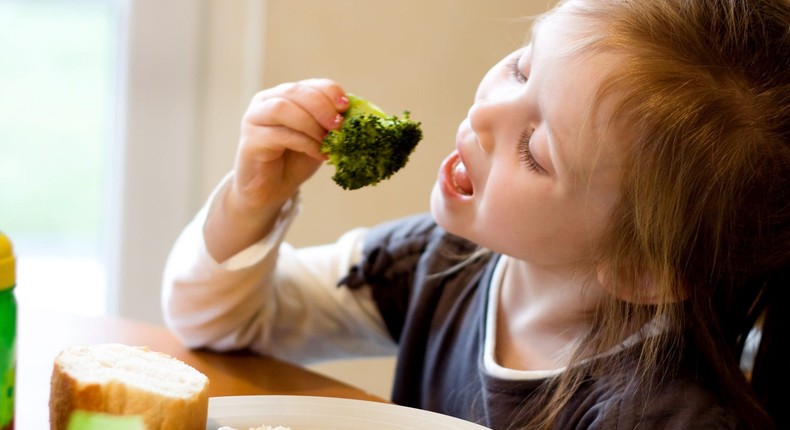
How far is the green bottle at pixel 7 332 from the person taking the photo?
525 mm

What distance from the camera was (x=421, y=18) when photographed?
1838mm

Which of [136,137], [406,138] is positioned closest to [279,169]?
[406,138]

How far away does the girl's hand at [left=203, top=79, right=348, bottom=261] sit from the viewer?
3.43 ft

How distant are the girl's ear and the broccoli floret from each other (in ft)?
0.84

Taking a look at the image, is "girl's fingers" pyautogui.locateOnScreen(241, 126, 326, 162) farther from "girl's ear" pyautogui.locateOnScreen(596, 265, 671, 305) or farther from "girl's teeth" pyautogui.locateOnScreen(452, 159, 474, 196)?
"girl's ear" pyautogui.locateOnScreen(596, 265, 671, 305)

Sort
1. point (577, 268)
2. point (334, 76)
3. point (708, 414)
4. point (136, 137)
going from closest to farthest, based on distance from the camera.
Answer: point (708, 414), point (577, 268), point (334, 76), point (136, 137)

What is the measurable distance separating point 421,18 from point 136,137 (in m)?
0.68

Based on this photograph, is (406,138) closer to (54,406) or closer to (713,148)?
(713,148)

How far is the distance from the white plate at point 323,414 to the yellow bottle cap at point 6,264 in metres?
0.26

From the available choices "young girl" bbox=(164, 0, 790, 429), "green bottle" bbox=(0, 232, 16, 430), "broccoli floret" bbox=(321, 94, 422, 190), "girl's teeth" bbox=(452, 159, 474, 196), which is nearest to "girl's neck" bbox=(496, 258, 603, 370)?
"young girl" bbox=(164, 0, 790, 429)

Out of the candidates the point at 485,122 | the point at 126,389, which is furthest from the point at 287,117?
the point at 126,389

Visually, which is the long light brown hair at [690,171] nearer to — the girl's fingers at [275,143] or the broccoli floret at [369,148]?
the broccoli floret at [369,148]

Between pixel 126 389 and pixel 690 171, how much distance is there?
23.2 inches

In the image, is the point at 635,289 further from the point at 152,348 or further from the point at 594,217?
the point at 152,348
